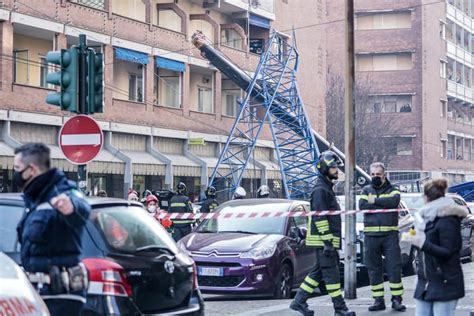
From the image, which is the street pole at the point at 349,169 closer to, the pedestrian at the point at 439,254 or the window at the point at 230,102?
the pedestrian at the point at 439,254

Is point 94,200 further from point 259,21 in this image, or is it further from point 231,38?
point 259,21

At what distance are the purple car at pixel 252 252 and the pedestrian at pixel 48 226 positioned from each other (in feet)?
22.0

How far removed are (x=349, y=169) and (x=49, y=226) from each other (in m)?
7.23

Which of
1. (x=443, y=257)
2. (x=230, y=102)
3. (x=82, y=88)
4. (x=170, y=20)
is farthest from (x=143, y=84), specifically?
(x=443, y=257)

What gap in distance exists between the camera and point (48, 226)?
640 cm

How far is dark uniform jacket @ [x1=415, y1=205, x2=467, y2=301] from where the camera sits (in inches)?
295

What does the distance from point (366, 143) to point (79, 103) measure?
50.8 m

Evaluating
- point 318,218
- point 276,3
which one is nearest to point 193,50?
point 276,3

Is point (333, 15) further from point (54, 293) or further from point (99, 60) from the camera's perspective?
point (54, 293)

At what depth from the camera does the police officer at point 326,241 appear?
10.7m

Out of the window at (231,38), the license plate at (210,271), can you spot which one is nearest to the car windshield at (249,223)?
the license plate at (210,271)

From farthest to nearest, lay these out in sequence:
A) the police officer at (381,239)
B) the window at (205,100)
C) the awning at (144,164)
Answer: the window at (205,100)
the awning at (144,164)
the police officer at (381,239)

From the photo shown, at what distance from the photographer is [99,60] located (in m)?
12.1

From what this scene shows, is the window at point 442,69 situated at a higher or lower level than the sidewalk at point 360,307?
higher
